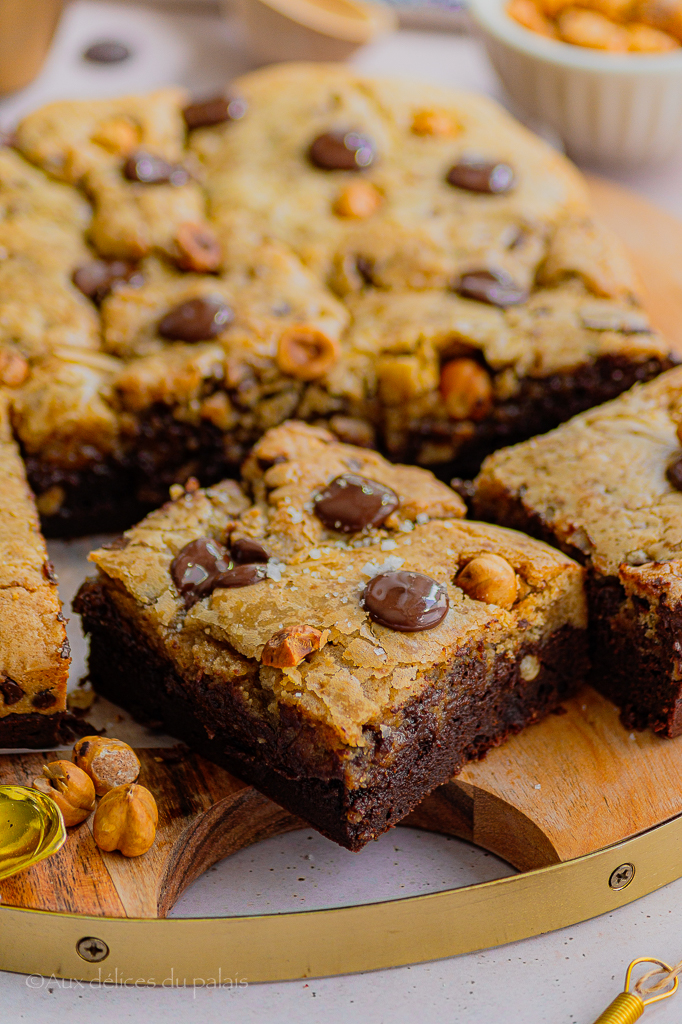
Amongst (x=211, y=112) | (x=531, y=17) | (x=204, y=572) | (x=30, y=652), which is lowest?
(x=30, y=652)

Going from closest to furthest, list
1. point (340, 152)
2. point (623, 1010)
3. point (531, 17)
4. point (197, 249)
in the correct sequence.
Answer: point (623, 1010)
point (197, 249)
point (340, 152)
point (531, 17)

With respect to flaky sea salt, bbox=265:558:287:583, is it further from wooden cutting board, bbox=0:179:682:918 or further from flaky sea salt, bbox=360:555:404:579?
wooden cutting board, bbox=0:179:682:918

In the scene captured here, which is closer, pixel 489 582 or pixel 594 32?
pixel 489 582

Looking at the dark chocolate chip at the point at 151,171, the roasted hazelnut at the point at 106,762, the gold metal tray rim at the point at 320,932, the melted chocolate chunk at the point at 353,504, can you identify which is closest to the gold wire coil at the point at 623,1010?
the gold metal tray rim at the point at 320,932

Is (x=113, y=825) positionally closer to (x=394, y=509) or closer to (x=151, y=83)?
(x=394, y=509)

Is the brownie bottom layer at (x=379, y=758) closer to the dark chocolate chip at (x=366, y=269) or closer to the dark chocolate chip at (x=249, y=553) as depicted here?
the dark chocolate chip at (x=249, y=553)

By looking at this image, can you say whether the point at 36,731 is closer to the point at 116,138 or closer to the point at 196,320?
the point at 196,320

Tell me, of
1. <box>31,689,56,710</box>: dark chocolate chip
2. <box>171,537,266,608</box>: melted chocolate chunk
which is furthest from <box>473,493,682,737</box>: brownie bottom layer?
<box>31,689,56,710</box>: dark chocolate chip

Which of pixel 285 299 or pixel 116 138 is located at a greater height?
pixel 116 138

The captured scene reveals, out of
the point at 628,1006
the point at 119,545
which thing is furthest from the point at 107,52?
the point at 628,1006
